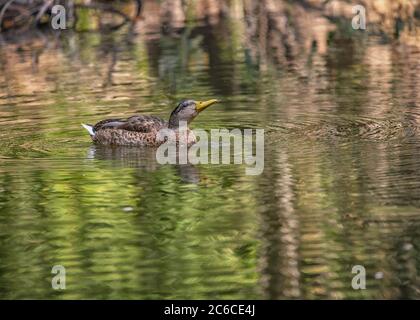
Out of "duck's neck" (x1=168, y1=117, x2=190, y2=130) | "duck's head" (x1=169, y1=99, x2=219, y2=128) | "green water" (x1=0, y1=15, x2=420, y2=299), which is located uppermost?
"duck's head" (x1=169, y1=99, x2=219, y2=128)

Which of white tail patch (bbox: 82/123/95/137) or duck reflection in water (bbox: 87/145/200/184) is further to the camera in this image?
white tail patch (bbox: 82/123/95/137)

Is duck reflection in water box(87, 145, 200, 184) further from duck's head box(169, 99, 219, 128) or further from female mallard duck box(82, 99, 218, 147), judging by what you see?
duck's head box(169, 99, 219, 128)

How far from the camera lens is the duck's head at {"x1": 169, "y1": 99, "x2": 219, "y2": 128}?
14.6 metres

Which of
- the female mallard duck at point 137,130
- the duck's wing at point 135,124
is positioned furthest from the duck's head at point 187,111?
the duck's wing at point 135,124

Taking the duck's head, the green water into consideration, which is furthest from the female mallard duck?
the green water

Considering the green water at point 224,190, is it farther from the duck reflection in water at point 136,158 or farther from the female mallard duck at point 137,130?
the female mallard duck at point 137,130

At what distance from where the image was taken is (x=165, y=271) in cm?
934

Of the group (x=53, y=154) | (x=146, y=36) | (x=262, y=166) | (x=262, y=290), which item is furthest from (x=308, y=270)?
(x=146, y=36)

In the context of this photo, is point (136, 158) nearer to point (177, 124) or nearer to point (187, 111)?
point (177, 124)

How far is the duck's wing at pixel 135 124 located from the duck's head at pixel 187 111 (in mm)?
135

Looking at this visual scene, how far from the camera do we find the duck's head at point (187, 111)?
1460cm

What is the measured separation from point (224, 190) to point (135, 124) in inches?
114
